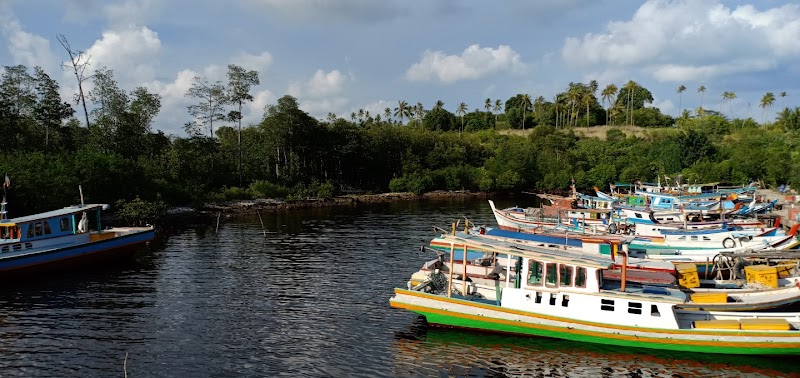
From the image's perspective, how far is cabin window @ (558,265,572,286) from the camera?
80.9 feet

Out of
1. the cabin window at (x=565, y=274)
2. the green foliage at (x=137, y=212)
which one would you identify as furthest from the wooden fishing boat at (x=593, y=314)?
the green foliage at (x=137, y=212)

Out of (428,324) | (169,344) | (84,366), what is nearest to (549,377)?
(428,324)

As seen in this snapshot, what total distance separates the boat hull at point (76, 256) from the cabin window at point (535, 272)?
101 ft

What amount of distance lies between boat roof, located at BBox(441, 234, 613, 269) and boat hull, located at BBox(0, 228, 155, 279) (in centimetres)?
2745

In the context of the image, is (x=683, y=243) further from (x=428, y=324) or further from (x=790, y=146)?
(x=790, y=146)

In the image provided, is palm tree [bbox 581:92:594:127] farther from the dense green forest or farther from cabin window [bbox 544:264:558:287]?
cabin window [bbox 544:264:558:287]

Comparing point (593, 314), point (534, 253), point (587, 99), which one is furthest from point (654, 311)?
point (587, 99)

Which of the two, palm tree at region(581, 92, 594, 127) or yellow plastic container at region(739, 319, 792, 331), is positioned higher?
palm tree at region(581, 92, 594, 127)

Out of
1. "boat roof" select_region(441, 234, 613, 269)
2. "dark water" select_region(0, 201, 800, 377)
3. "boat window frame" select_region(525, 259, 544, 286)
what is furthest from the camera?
"boat window frame" select_region(525, 259, 544, 286)

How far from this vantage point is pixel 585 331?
2436cm

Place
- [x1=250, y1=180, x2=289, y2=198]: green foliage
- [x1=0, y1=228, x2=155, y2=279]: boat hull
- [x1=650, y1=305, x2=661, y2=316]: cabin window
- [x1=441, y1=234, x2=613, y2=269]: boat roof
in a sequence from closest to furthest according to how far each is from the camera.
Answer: [x1=650, y1=305, x2=661, y2=316]: cabin window
[x1=441, y1=234, x2=613, y2=269]: boat roof
[x1=0, y1=228, x2=155, y2=279]: boat hull
[x1=250, y1=180, x2=289, y2=198]: green foliage

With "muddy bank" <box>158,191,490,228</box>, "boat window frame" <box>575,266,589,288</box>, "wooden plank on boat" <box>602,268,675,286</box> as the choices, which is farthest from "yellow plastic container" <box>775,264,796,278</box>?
"muddy bank" <box>158,191,490,228</box>

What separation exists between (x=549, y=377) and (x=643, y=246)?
70.5 ft

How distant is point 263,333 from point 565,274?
569 inches
